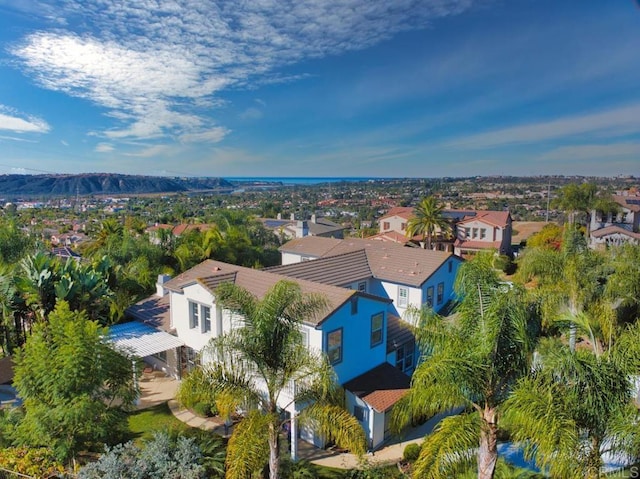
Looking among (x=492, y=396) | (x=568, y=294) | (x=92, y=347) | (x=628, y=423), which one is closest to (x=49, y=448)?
(x=92, y=347)

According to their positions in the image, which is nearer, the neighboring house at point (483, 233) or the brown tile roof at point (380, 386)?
the brown tile roof at point (380, 386)

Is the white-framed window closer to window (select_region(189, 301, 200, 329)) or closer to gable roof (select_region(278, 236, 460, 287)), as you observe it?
window (select_region(189, 301, 200, 329))

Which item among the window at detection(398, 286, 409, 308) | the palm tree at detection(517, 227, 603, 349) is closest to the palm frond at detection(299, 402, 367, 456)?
the palm tree at detection(517, 227, 603, 349)

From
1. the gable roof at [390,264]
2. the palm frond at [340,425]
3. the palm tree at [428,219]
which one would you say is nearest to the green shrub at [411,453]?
the palm frond at [340,425]

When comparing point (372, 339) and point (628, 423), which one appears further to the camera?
point (372, 339)

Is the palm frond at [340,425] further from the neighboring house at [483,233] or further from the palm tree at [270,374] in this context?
the neighboring house at [483,233]

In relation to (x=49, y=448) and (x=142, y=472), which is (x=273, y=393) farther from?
(x=49, y=448)

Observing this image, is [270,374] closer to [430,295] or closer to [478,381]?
[478,381]
